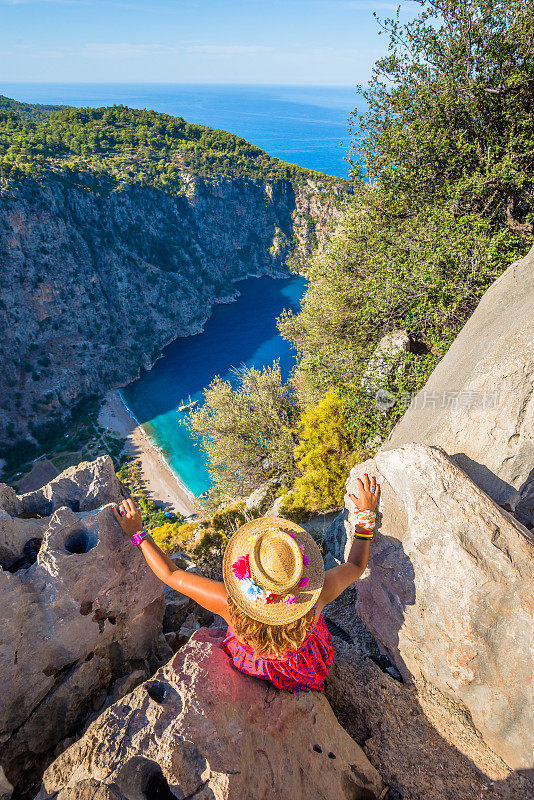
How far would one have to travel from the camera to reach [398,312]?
519 inches

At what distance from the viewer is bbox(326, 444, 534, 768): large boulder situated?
4711 millimetres

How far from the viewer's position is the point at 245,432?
74.7 feet

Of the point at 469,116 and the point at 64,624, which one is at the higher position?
the point at 469,116

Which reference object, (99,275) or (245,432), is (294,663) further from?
(99,275)

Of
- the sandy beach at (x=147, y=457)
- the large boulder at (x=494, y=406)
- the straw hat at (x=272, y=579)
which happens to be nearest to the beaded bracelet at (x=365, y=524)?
the straw hat at (x=272, y=579)

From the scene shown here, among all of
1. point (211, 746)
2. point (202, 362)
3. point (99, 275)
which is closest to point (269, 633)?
point (211, 746)

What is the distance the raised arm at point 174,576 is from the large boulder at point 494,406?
468 cm

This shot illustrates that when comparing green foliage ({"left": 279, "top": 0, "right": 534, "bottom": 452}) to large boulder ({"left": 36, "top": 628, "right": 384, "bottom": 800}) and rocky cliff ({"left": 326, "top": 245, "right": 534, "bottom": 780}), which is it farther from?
large boulder ({"left": 36, "top": 628, "right": 384, "bottom": 800})

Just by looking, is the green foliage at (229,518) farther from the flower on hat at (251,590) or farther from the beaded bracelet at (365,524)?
the flower on hat at (251,590)

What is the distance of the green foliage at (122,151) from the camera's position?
2931 inches

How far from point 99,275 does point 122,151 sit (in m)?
40.6

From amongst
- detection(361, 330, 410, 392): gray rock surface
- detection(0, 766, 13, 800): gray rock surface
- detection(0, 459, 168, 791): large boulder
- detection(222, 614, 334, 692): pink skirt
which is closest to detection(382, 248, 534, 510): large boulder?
detection(222, 614, 334, 692): pink skirt

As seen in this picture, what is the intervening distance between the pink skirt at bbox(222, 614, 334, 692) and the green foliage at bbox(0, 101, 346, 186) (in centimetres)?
8151

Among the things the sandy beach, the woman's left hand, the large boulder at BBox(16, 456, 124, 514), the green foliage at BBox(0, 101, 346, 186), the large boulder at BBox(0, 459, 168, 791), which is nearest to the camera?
the large boulder at BBox(0, 459, 168, 791)
